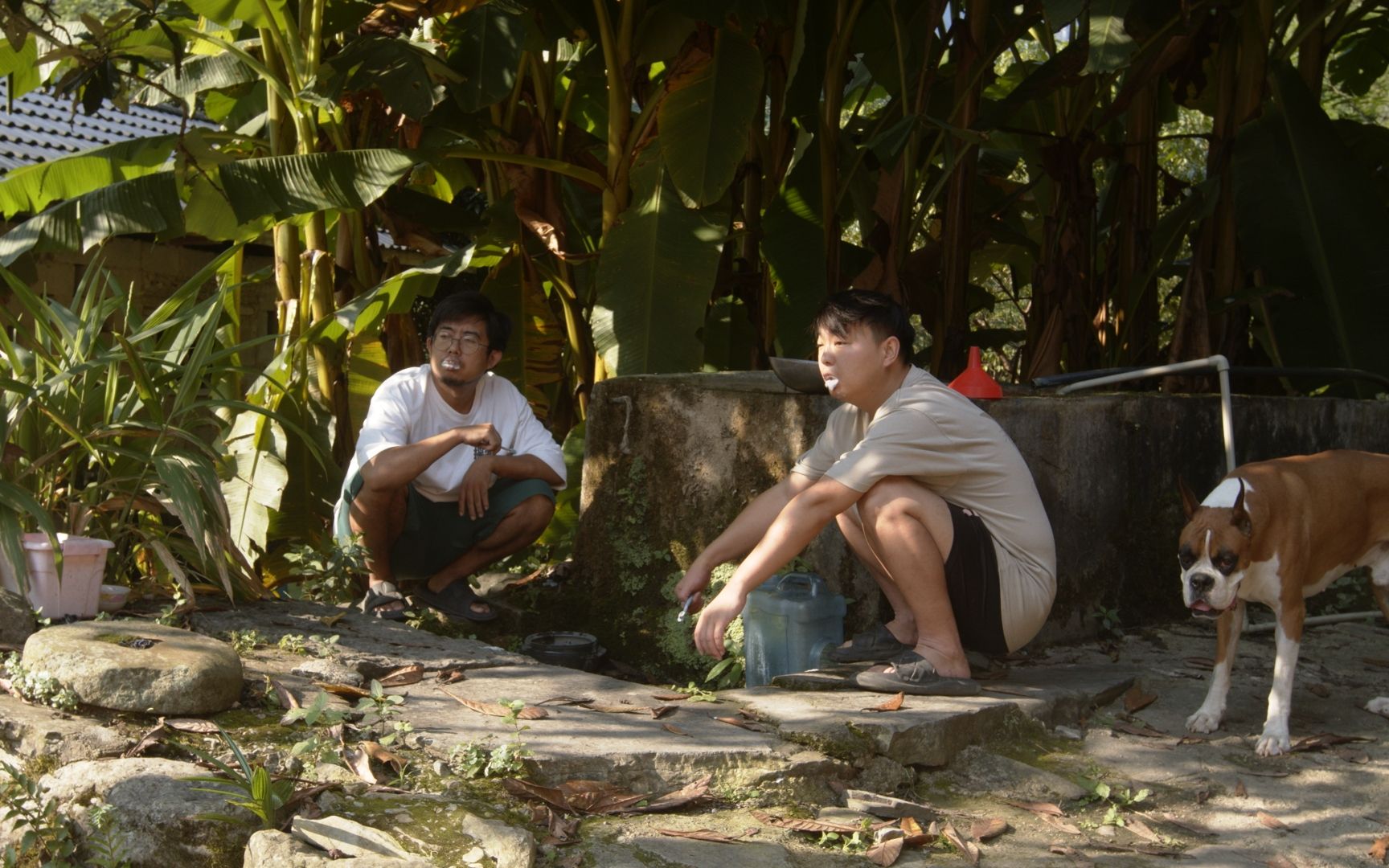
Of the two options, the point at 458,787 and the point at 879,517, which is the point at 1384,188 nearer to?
the point at 879,517

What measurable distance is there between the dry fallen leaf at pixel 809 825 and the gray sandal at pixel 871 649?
102 cm

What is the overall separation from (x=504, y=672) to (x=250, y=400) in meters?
2.67

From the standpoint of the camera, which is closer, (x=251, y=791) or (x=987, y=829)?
(x=251, y=791)

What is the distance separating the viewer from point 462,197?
12.2 metres

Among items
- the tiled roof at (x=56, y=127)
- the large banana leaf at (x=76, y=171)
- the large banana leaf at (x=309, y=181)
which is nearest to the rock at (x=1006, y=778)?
the large banana leaf at (x=309, y=181)

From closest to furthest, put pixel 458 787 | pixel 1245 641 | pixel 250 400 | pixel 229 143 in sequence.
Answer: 1. pixel 458 787
2. pixel 1245 641
3. pixel 250 400
4. pixel 229 143

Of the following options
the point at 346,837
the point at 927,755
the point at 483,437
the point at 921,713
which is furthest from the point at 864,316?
the point at 346,837

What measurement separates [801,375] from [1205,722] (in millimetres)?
1695

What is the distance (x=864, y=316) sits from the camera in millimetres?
4059

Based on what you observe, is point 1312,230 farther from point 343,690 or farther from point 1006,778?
point 343,690

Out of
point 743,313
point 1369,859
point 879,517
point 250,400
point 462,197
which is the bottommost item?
point 1369,859

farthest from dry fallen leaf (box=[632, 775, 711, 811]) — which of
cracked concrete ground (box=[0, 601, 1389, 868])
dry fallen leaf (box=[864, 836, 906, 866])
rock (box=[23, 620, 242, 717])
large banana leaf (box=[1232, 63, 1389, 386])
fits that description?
large banana leaf (box=[1232, 63, 1389, 386])

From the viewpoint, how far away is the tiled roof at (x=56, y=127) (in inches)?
382

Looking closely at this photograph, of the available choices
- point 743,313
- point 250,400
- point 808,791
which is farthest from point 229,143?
point 808,791
